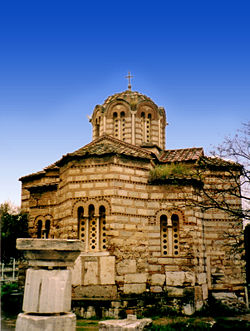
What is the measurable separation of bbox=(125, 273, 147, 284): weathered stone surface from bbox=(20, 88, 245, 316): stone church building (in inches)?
1.2

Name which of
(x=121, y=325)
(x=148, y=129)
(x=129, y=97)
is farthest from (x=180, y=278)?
(x=129, y=97)

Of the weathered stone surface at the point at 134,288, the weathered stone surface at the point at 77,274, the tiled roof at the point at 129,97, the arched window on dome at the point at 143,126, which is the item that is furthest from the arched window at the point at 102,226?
the tiled roof at the point at 129,97

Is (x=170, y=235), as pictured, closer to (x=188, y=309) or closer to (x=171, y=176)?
(x=171, y=176)

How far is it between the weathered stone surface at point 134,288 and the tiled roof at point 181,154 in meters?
5.50

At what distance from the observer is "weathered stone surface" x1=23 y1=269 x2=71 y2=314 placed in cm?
548

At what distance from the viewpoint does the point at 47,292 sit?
5.52 metres

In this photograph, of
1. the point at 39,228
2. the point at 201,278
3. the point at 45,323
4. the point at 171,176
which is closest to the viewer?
the point at 45,323

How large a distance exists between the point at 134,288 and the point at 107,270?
1.06 m

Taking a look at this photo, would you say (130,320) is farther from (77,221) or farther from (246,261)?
(246,261)

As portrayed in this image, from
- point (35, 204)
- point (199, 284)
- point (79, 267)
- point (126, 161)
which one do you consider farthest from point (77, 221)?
point (199, 284)

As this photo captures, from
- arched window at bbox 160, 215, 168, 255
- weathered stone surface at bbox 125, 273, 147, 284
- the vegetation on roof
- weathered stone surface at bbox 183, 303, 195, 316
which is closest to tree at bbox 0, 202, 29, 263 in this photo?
weathered stone surface at bbox 125, 273, 147, 284

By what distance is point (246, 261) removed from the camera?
1420cm

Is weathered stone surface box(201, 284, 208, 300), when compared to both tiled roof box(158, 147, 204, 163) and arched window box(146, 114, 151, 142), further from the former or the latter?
arched window box(146, 114, 151, 142)

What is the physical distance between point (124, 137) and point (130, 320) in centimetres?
972
